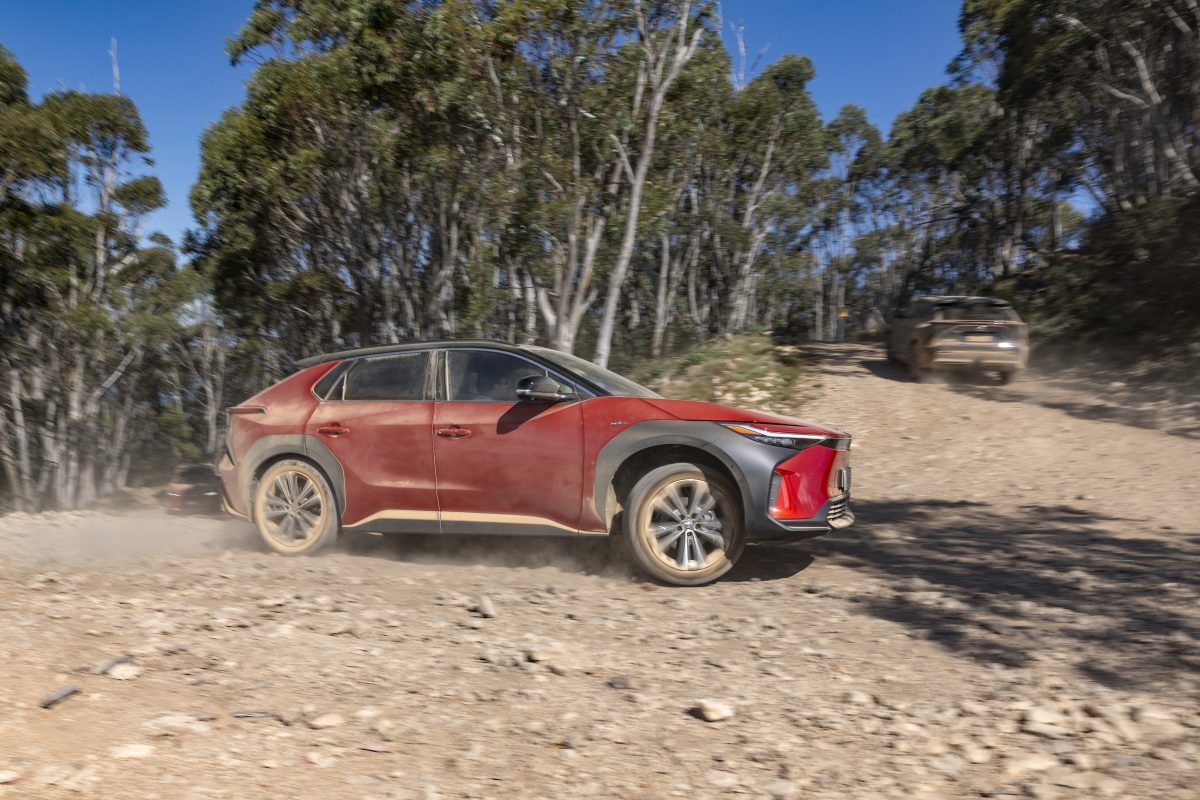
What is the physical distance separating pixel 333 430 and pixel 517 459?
4.70 ft

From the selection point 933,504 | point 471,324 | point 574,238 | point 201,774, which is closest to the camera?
point 201,774

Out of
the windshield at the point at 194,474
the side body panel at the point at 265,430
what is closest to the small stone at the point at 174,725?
the side body panel at the point at 265,430

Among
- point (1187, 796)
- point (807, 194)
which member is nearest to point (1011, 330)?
point (1187, 796)

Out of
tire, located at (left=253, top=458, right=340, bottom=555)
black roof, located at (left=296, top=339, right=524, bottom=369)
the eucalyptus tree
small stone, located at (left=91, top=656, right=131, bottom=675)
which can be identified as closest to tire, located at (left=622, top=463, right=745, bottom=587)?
black roof, located at (left=296, top=339, right=524, bottom=369)

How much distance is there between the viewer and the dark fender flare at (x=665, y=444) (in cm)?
544

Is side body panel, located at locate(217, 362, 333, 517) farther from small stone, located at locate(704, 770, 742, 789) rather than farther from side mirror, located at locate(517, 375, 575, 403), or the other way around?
small stone, located at locate(704, 770, 742, 789)

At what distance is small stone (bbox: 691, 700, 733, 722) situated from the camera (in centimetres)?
351

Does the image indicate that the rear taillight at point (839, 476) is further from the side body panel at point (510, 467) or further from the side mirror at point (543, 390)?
the side mirror at point (543, 390)

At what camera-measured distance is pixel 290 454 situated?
6457 millimetres

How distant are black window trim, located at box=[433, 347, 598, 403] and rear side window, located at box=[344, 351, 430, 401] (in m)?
0.12

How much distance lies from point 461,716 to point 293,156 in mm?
20293

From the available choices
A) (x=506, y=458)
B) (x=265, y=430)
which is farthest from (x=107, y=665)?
(x=265, y=430)

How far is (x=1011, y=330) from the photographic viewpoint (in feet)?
53.5

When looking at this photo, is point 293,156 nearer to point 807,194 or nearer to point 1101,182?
point 807,194
